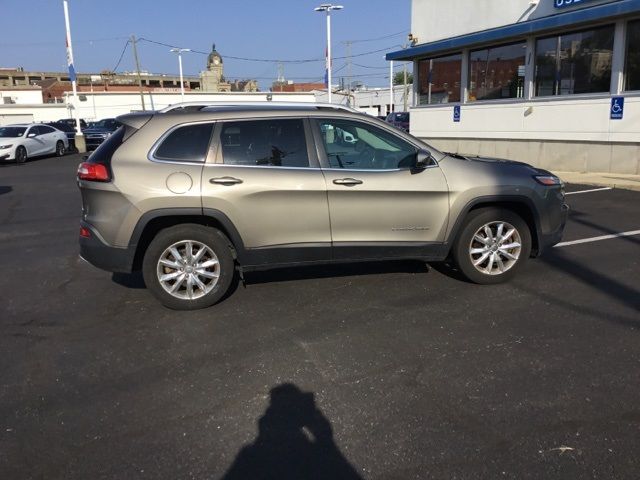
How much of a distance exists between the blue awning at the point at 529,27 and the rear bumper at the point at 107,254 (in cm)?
1217

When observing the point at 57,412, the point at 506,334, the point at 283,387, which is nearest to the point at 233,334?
the point at 283,387

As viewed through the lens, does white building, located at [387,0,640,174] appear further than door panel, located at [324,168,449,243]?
Yes

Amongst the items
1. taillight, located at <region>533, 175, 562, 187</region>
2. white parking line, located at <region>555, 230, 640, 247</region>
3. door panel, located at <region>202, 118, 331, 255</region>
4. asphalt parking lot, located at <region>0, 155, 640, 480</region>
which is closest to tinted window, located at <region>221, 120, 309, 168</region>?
door panel, located at <region>202, 118, 331, 255</region>

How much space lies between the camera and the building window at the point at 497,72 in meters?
15.8

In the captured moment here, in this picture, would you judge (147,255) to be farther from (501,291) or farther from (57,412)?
(501,291)

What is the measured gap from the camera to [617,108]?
520 inches

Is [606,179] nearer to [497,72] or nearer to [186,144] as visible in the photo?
[497,72]

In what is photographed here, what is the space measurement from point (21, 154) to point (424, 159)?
22995 mm

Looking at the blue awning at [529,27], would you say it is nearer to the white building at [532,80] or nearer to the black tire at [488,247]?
the white building at [532,80]

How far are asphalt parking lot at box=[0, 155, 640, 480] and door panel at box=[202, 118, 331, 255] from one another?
678 millimetres

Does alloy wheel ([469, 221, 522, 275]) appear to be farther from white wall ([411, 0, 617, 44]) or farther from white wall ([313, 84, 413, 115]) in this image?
white wall ([313, 84, 413, 115])

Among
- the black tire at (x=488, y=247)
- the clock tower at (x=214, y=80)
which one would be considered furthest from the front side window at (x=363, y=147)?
the clock tower at (x=214, y=80)

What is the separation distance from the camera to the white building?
13180mm

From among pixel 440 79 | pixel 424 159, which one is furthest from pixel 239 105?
pixel 440 79
